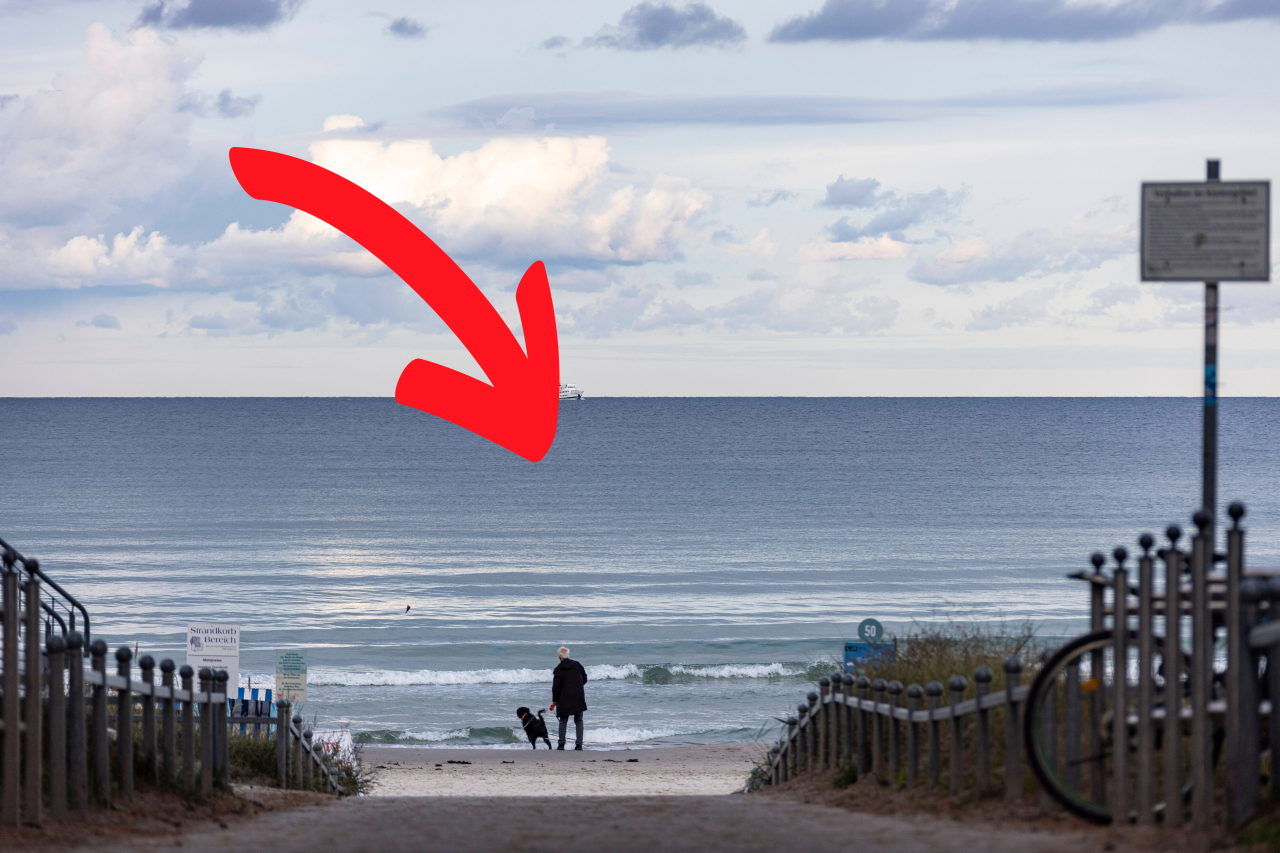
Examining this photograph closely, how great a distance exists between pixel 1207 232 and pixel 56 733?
6000 mm

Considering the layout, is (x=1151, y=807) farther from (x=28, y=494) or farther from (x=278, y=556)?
(x=28, y=494)

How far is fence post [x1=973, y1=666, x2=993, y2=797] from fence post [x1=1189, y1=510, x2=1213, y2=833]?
1.55 m

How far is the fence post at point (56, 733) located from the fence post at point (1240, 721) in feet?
17.1

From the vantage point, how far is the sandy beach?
15.4 m

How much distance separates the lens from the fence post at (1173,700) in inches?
207

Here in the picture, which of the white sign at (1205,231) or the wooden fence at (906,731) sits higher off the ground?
the white sign at (1205,231)

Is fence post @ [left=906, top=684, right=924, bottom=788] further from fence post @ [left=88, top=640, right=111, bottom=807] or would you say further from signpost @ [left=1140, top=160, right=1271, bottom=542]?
fence post @ [left=88, top=640, right=111, bottom=807]

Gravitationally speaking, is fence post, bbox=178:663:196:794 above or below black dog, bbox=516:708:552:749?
above

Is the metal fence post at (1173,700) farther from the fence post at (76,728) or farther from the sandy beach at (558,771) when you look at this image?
the sandy beach at (558,771)

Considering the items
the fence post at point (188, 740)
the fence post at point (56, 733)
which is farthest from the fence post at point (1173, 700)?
the fence post at point (188, 740)

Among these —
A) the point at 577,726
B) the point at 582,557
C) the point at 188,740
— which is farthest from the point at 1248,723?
the point at 582,557

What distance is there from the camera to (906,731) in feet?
28.3

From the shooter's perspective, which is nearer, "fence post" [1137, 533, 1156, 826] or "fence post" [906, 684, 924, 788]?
"fence post" [1137, 533, 1156, 826]

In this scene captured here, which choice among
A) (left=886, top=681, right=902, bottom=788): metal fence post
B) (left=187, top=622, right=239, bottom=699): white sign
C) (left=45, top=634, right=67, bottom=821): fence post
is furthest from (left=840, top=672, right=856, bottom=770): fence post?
(left=187, top=622, right=239, bottom=699): white sign
